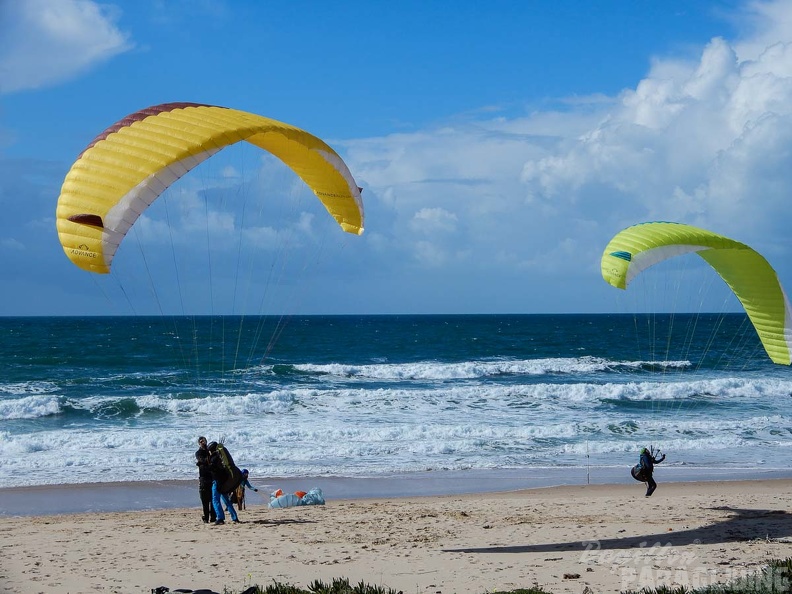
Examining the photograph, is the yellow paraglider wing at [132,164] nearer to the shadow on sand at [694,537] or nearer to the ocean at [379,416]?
the ocean at [379,416]

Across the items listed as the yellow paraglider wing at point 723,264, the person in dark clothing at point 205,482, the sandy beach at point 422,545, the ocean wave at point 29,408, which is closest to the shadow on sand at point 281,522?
the sandy beach at point 422,545

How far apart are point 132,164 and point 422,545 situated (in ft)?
16.9

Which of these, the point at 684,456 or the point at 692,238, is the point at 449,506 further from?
the point at 684,456

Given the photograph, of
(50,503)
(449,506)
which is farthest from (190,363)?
Answer: (449,506)

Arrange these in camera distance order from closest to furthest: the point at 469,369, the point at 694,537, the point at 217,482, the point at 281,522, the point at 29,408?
the point at 694,537, the point at 217,482, the point at 281,522, the point at 29,408, the point at 469,369

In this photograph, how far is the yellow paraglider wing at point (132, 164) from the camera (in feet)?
26.8

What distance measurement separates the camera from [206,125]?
354 inches

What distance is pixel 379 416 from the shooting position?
22719 mm

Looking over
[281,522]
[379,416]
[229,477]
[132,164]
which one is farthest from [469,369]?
[132,164]

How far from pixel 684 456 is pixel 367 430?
719 cm

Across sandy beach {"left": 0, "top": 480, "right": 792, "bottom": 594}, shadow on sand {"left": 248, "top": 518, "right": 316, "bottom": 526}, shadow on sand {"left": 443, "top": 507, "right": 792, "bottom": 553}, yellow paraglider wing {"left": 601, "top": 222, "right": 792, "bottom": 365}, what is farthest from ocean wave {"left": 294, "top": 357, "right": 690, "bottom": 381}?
shadow on sand {"left": 443, "top": 507, "right": 792, "bottom": 553}

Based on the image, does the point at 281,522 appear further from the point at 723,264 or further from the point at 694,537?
the point at 723,264

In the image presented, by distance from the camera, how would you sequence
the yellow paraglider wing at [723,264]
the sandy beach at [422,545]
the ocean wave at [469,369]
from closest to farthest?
the sandy beach at [422,545] → the yellow paraglider wing at [723,264] → the ocean wave at [469,369]

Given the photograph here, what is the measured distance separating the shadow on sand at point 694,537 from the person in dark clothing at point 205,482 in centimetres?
349
